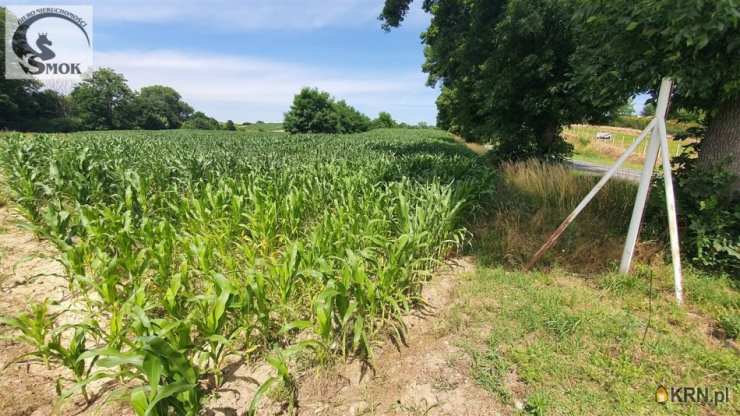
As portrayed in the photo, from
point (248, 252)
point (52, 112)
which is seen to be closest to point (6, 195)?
point (248, 252)

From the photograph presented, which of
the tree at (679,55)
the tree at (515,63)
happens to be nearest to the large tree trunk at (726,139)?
the tree at (679,55)

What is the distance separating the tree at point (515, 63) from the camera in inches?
318

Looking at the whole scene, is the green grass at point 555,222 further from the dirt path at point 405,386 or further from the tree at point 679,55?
the dirt path at point 405,386

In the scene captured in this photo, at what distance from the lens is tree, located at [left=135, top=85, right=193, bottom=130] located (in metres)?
65.9

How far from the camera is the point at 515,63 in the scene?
907 centimetres

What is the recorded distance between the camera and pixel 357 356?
241 cm

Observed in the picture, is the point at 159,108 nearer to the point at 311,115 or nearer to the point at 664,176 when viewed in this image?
the point at 311,115

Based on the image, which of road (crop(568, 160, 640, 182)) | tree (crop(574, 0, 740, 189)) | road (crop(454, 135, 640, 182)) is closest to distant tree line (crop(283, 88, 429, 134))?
road (crop(454, 135, 640, 182))

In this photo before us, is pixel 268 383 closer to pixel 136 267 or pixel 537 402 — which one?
pixel 537 402

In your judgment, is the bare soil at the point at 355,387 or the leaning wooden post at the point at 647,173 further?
the leaning wooden post at the point at 647,173

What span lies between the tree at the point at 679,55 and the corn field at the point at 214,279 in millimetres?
2395

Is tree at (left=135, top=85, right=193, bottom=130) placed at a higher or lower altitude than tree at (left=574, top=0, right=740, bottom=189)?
higher

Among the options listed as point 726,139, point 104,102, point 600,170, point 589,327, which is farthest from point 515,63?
point 104,102

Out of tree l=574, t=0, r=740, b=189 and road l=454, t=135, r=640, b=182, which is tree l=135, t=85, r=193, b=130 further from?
tree l=574, t=0, r=740, b=189
